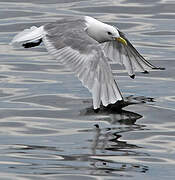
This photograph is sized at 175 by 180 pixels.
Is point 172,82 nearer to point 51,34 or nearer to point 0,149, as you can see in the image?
point 51,34

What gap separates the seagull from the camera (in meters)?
9.18

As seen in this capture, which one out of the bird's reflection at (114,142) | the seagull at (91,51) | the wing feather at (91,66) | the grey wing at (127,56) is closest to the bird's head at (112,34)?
the seagull at (91,51)

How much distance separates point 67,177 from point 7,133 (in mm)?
1632

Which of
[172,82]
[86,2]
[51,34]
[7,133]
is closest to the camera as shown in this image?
[7,133]

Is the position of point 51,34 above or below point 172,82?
Answer: above

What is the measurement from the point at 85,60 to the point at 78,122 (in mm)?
747

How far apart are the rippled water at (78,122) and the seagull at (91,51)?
11.6 inches

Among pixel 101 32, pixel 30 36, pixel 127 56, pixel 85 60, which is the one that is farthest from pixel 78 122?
pixel 127 56

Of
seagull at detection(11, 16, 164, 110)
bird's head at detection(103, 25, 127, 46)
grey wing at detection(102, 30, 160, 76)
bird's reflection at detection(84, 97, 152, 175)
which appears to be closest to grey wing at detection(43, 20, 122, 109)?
seagull at detection(11, 16, 164, 110)

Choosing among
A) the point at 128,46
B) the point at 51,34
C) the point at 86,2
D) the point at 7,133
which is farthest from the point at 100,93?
the point at 86,2

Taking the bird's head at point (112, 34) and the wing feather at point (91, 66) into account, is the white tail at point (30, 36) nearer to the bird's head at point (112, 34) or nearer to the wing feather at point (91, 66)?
the wing feather at point (91, 66)

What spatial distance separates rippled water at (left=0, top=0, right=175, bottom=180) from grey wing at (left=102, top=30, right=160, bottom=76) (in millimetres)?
149

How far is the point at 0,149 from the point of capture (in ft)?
27.0

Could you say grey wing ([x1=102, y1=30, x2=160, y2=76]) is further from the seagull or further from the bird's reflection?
the bird's reflection
